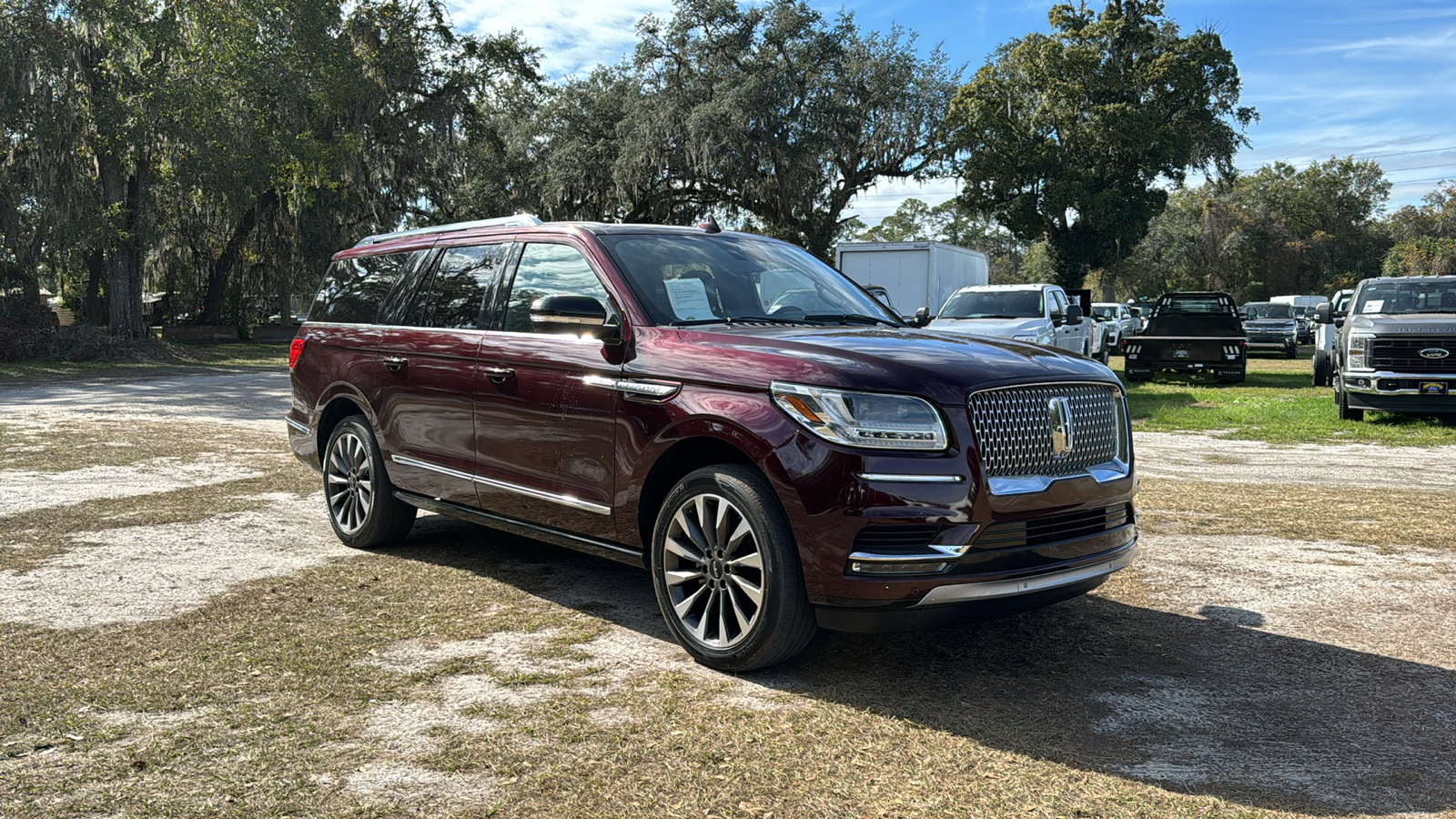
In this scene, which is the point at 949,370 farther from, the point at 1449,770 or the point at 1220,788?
the point at 1449,770

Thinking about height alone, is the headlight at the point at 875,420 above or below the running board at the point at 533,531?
above

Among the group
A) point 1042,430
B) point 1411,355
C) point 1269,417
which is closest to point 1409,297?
point 1411,355

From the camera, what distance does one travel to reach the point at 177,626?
516cm

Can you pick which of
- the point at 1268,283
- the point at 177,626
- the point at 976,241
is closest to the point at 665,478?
the point at 177,626

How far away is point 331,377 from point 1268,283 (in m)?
89.0

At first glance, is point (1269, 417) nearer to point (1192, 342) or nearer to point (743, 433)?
point (1192, 342)

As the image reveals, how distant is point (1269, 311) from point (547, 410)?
128 ft

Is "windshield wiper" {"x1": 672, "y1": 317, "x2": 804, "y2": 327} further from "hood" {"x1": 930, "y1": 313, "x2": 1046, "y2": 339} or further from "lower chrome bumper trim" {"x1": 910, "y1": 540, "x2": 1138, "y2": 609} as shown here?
"hood" {"x1": 930, "y1": 313, "x2": 1046, "y2": 339}

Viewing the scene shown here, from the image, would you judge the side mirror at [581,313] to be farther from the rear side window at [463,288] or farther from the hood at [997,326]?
the hood at [997,326]

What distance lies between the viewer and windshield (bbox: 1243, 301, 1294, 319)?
124ft

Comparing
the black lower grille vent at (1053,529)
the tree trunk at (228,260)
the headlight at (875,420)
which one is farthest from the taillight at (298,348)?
the tree trunk at (228,260)

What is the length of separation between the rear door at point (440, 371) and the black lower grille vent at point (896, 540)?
2.50 metres

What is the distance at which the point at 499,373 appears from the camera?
221 inches

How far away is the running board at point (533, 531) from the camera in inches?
198
